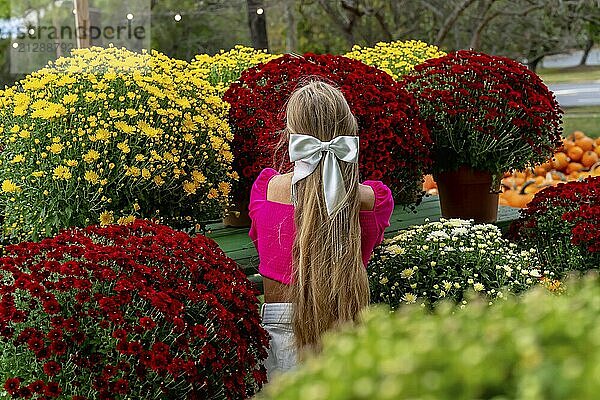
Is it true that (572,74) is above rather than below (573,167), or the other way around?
below

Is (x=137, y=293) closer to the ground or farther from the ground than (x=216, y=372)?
farther from the ground

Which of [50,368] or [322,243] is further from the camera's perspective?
[322,243]

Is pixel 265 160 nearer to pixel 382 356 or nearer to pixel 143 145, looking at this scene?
pixel 143 145

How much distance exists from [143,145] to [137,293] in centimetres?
102

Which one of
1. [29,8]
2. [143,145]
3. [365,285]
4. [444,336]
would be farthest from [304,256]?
[29,8]

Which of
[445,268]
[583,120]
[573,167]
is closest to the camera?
[445,268]

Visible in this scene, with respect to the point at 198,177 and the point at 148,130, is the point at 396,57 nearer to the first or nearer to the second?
the point at 198,177

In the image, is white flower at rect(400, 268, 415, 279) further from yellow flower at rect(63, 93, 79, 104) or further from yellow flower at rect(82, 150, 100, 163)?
yellow flower at rect(63, 93, 79, 104)

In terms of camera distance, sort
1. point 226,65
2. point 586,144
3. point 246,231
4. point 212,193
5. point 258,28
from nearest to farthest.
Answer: point 212,193, point 246,231, point 226,65, point 586,144, point 258,28

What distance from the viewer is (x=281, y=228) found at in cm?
290

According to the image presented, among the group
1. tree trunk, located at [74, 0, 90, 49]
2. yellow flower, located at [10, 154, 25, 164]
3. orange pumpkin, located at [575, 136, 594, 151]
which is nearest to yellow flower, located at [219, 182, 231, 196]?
yellow flower, located at [10, 154, 25, 164]

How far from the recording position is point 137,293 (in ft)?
7.48

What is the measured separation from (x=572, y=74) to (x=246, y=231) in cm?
1988

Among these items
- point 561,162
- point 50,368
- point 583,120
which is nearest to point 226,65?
point 50,368
